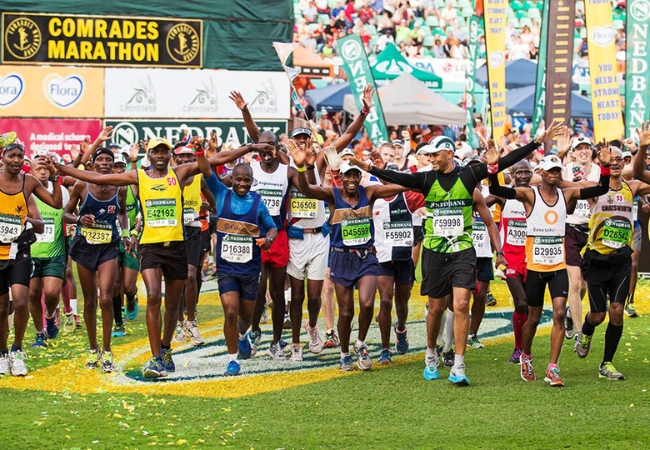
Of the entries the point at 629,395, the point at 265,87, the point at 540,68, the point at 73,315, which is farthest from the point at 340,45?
the point at 629,395

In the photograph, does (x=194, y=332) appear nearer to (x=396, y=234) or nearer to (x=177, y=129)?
(x=396, y=234)

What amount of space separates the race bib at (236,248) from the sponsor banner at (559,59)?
11856 mm

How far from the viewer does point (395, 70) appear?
31.7 m

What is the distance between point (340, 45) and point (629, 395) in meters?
15.3

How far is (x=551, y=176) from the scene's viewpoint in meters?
10.9

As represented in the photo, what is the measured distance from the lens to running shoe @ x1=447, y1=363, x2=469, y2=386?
10.5 m

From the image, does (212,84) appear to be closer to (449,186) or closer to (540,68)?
(540,68)

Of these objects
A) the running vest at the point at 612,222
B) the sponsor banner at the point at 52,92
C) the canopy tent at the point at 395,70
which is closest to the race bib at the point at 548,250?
the running vest at the point at 612,222

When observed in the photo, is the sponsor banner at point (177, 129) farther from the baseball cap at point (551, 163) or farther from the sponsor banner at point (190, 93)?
the baseball cap at point (551, 163)

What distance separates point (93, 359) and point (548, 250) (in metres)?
4.49

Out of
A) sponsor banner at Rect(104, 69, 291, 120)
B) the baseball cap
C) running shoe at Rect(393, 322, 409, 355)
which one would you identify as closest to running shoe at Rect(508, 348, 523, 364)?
running shoe at Rect(393, 322, 409, 355)

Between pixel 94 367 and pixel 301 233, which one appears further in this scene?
pixel 301 233

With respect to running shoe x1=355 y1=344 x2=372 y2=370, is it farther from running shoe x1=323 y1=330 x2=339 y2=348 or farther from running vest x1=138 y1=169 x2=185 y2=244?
running vest x1=138 y1=169 x2=185 y2=244

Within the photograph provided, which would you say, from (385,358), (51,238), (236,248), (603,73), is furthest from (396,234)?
(603,73)
